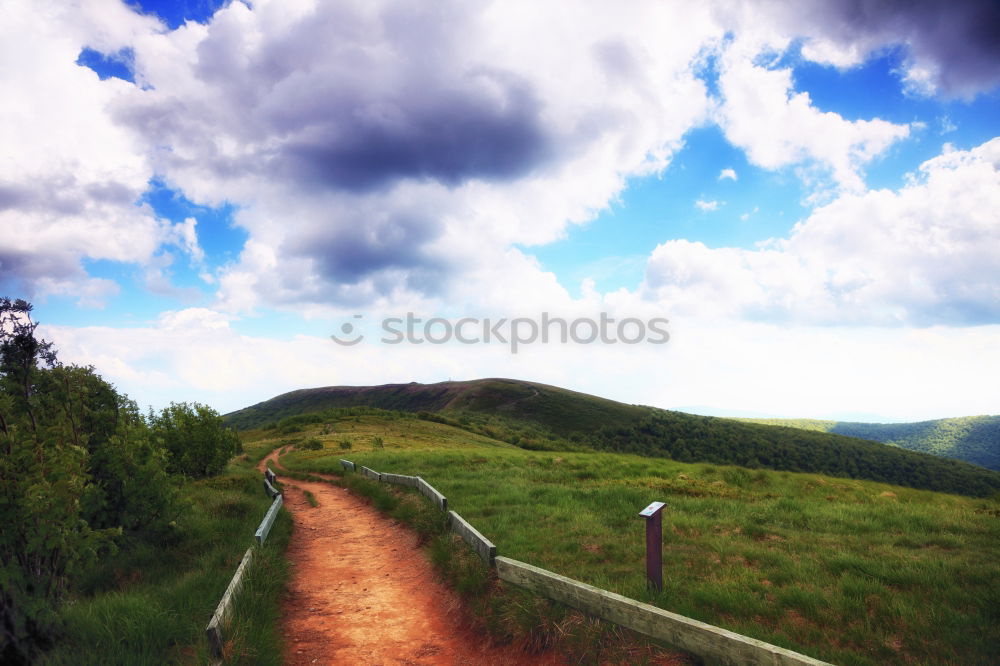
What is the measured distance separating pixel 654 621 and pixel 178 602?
6.29m

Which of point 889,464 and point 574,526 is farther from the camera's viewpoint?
point 889,464

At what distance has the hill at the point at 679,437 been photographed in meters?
106

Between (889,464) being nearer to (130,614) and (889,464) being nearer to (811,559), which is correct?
(811,559)

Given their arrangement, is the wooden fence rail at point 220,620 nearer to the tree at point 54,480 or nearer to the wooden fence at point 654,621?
the tree at point 54,480

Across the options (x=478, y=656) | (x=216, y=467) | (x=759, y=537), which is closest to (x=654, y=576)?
(x=478, y=656)

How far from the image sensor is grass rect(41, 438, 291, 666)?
5.26 meters

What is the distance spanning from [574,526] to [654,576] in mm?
3567

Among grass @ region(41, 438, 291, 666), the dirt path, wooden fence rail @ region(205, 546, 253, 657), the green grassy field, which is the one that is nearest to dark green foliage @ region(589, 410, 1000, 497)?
the green grassy field

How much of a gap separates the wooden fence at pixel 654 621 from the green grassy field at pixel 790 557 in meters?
0.87

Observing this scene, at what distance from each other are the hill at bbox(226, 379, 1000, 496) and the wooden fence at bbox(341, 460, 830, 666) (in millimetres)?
74193

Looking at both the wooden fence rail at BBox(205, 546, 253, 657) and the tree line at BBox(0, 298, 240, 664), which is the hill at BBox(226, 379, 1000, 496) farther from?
the wooden fence rail at BBox(205, 546, 253, 657)

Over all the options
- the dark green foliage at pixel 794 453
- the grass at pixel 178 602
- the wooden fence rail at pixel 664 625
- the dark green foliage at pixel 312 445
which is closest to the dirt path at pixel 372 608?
the grass at pixel 178 602

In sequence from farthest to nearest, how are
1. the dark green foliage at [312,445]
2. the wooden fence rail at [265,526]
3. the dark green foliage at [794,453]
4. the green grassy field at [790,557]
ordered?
the dark green foliage at [794,453], the dark green foliage at [312,445], the wooden fence rail at [265,526], the green grassy field at [790,557]

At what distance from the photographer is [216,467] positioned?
23.9m
